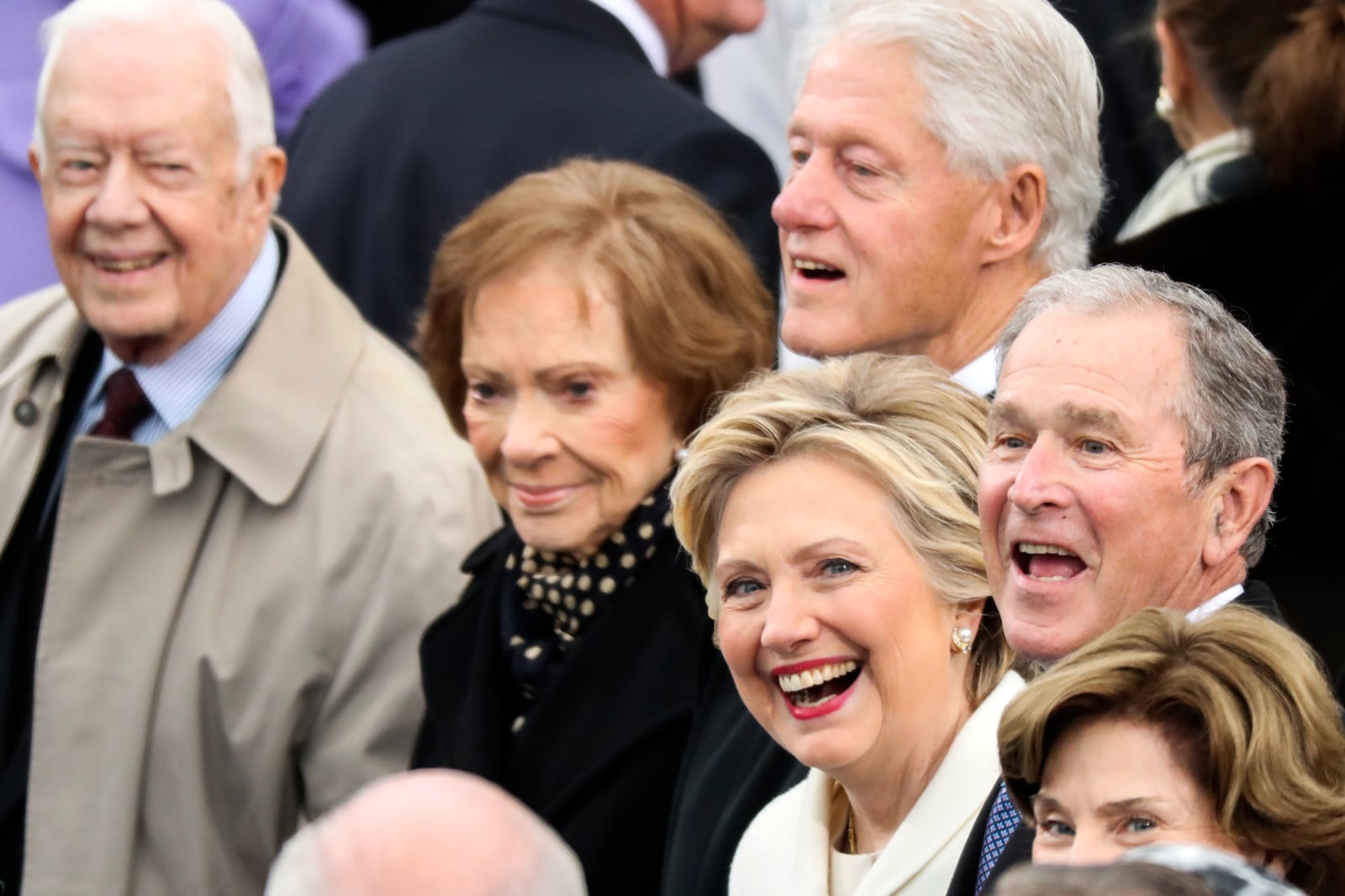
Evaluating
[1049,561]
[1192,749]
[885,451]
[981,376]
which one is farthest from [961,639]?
[1192,749]

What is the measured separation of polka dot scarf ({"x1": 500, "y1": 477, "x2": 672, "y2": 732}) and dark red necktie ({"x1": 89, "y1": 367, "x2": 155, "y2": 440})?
982 millimetres

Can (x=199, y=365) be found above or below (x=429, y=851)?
below

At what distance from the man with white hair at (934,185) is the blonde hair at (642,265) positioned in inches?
11.2

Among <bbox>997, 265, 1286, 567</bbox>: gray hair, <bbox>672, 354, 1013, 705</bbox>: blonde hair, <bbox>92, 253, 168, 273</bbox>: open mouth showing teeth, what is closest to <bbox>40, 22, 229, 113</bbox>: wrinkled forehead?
<bbox>92, 253, 168, 273</bbox>: open mouth showing teeth

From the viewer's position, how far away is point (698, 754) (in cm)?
383

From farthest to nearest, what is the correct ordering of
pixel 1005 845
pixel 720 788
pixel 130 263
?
pixel 130 263 → pixel 720 788 → pixel 1005 845

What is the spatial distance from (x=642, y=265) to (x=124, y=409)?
120cm

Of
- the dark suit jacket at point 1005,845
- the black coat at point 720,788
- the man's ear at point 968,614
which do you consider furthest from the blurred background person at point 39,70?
the dark suit jacket at point 1005,845

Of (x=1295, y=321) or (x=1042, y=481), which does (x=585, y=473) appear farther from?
(x=1042, y=481)

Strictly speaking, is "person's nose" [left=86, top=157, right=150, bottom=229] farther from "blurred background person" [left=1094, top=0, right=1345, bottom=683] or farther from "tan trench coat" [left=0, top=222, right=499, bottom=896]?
"blurred background person" [left=1094, top=0, right=1345, bottom=683]

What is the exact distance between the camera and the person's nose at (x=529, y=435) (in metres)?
4.19

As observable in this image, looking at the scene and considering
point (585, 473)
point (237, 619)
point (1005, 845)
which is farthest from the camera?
point (237, 619)

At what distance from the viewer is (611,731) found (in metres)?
4.07

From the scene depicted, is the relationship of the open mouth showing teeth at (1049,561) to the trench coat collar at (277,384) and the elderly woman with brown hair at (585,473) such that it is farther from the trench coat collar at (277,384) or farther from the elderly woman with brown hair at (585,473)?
the trench coat collar at (277,384)
